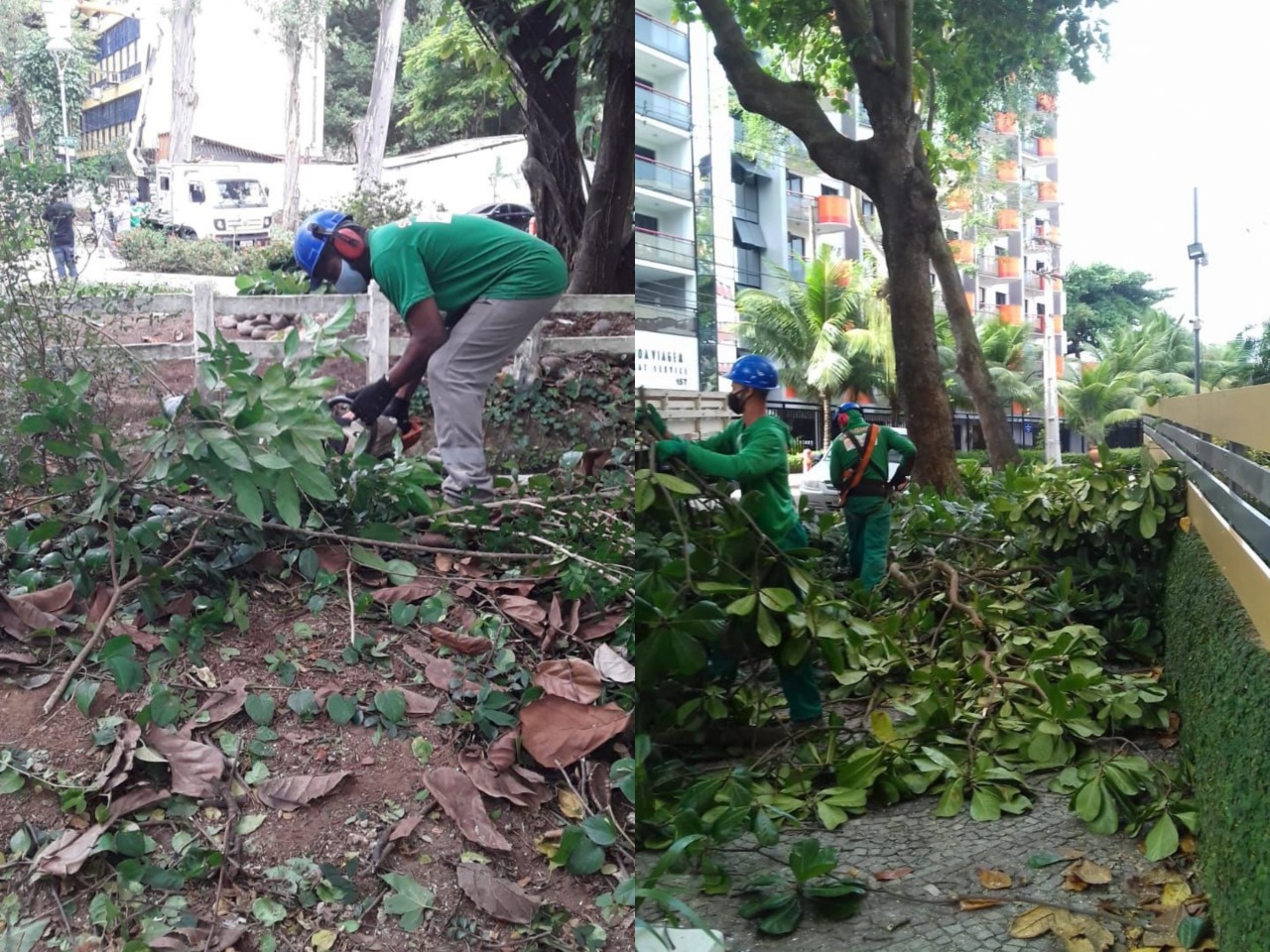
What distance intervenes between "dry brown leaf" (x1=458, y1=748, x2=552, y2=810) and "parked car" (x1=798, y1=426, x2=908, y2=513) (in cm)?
130

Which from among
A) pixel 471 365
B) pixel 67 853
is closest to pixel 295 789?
pixel 67 853

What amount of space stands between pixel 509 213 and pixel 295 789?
1.38 m

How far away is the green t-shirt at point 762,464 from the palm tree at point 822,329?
6 cm

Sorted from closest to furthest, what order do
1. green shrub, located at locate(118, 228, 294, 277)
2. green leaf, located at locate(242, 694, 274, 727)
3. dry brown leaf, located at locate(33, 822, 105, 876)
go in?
1. dry brown leaf, located at locate(33, 822, 105, 876)
2. green leaf, located at locate(242, 694, 274, 727)
3. green shrub, located at locate(118, 228, 294, 277)

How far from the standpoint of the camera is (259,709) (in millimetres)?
2330

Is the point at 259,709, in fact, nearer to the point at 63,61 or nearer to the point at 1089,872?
the point at 63,61

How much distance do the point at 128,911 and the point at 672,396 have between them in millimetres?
1615

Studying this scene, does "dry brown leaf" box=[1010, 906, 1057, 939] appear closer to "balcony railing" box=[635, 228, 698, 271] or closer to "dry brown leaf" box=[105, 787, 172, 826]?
"balcony railing" box=[635, 228, 698, 271]

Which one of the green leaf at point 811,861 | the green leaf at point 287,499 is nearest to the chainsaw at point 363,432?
the green leaf at point 287,499

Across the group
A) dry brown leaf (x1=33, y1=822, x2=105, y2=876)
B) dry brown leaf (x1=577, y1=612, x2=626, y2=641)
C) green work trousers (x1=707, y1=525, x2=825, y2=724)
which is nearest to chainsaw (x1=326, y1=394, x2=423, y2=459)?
dry brown leaf (x1=577, y1=612, x2=626, y2=641)

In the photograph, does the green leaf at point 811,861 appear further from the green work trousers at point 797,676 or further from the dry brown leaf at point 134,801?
the dry brown leaf at point 134,801

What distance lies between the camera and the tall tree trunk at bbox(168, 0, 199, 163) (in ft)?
7.93

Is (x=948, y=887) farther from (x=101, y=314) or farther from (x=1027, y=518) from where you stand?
(x=101, y=314)

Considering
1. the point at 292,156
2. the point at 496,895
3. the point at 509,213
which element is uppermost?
the point at 292,156
